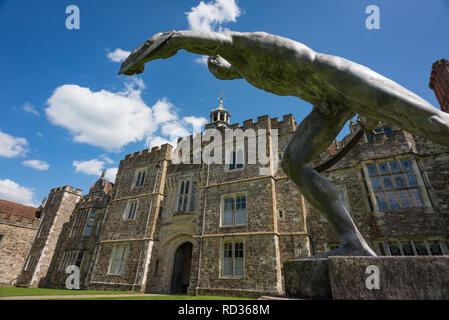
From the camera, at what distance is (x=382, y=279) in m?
1.47

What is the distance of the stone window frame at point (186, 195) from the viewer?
16.4 m

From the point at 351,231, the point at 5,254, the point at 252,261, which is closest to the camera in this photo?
the point at 351,231

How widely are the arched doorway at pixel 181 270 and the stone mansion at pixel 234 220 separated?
0.07 meters

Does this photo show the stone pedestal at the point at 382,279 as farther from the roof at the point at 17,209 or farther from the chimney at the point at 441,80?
the roof at the point at 17,209

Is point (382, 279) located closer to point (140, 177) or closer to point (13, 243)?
point (140, 177)

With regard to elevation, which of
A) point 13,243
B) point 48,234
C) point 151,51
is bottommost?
point 151,51

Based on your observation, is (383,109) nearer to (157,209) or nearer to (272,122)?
(272,122)

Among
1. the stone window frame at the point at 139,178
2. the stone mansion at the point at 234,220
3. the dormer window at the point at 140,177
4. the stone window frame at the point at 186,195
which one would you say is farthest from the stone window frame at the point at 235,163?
the dormer window at the point at 140,177

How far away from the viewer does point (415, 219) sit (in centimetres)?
973

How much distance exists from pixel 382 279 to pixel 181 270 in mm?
16641

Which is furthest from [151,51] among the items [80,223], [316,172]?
[80,223]

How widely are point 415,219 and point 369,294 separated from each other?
11.0 metres

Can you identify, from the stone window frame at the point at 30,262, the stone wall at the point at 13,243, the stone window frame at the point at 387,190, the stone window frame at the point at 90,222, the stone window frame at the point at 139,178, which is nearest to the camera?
the stone window frame at the point at 387,190
